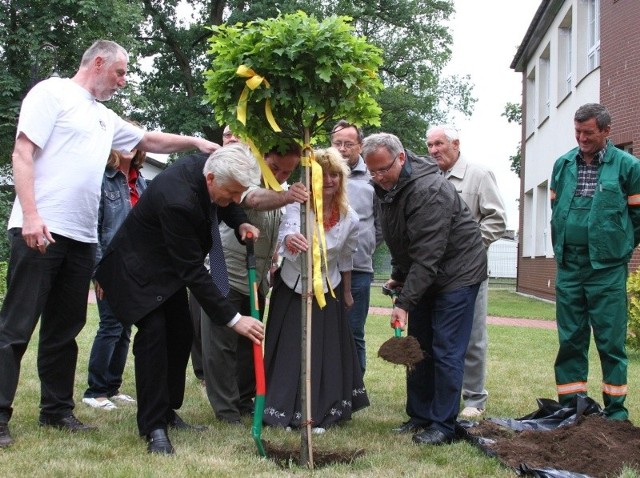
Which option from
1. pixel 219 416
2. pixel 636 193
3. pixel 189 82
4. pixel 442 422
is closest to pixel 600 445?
pixel 442 422

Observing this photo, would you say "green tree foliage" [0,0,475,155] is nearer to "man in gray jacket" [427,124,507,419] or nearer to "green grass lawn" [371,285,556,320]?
"green grass lawn" [371,285,556,320]

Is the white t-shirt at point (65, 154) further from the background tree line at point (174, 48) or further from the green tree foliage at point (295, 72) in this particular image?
the background tree line at point (174, 48)

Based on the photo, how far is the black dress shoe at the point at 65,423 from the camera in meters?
5.21

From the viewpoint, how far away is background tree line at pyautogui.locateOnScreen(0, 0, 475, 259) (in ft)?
73.8

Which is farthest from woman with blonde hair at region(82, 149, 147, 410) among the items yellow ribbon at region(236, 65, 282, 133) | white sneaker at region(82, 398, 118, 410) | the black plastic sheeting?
the black plastic sheeting

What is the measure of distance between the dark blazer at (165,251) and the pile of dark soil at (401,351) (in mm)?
984

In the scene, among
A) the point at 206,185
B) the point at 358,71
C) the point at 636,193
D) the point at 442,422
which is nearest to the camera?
the point at 358,71

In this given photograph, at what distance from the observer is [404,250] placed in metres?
5.54

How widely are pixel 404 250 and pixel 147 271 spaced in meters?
1.72

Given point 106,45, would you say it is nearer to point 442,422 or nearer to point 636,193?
point 442,422

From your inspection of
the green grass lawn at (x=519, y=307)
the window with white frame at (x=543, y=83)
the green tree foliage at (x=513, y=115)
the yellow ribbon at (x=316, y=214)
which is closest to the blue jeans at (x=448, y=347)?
the yellow ribbon at (x=316, y=214)

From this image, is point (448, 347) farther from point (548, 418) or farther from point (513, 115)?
point (513, 115)

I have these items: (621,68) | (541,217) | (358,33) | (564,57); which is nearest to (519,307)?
(541,217)

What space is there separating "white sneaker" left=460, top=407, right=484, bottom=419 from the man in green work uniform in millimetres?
647
